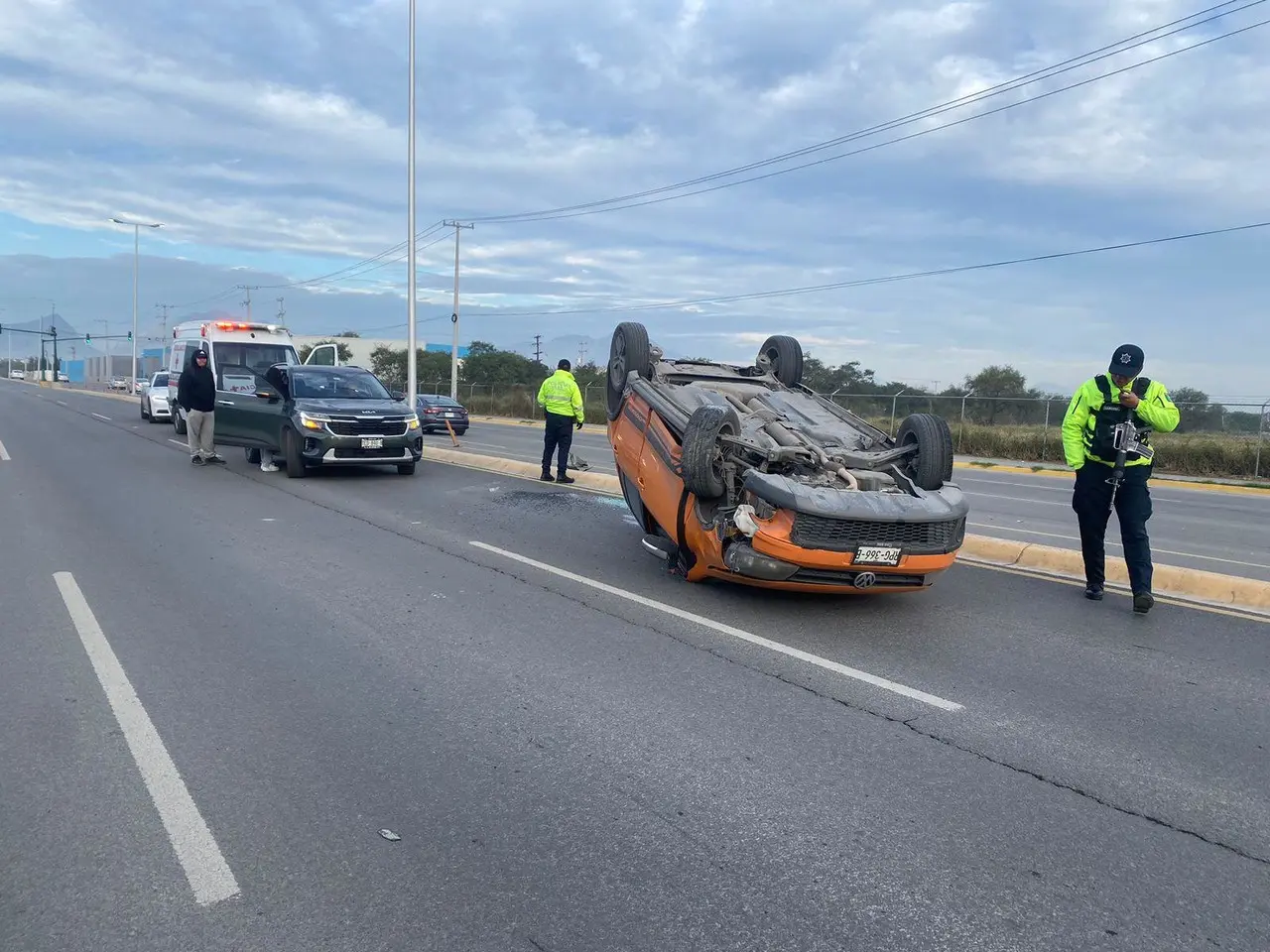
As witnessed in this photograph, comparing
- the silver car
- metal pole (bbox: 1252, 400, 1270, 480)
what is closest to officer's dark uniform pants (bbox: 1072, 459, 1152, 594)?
metal pole (bbox: 1252, 400, 1270, 480)

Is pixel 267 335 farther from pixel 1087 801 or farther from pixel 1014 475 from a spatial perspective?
pixel 1087 801

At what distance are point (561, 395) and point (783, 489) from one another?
735cm

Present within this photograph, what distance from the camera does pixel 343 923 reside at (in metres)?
2.94

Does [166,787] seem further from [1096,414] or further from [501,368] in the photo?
[501,368]

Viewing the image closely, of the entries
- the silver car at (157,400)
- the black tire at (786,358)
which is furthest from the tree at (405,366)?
the black tire at (786,358)

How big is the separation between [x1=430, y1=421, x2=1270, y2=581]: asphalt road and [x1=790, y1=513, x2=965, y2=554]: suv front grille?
158 inches

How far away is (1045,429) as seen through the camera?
89.6ft

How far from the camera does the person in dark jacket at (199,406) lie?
14984mm

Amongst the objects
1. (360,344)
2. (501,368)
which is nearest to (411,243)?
(501,368)

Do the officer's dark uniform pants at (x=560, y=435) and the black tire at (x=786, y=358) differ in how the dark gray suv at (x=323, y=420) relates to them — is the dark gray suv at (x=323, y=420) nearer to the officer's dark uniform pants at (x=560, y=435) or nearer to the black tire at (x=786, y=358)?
the officer's dark uniform pants at (x=560, y=435)

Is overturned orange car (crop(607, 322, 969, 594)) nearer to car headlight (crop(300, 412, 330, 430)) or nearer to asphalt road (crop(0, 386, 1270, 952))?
asphalt road (crop(0, 386, 1270, 952))

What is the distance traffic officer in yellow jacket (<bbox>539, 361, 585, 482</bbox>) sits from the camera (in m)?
13.3

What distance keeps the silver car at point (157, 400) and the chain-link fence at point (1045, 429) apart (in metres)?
19.1

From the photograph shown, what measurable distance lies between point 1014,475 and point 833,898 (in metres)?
20.9
